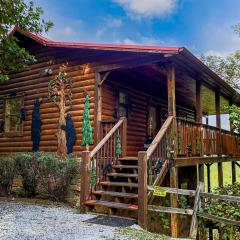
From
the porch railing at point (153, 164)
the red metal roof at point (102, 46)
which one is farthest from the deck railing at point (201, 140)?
the red metal roof at point (102, 46)

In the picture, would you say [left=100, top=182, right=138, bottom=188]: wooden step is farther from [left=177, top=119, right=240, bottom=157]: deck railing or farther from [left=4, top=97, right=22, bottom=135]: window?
[left=4, top=97, right=22, bottom=135]: window

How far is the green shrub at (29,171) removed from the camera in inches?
406

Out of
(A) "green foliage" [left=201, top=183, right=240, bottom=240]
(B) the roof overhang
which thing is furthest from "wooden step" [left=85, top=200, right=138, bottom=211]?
(B) the roof overhang

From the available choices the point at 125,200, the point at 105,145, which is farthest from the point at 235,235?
the point at 105,145

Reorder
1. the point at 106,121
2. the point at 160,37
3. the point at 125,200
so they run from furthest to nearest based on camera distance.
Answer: the point at 160,37, the point at 106,121, the point at 125,200

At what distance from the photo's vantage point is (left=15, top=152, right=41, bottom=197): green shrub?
10312 mm

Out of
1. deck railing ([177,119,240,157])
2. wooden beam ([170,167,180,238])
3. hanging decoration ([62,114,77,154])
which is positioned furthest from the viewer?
hanging decoration ([62,114,77,154])

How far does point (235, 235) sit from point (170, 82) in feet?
14.9

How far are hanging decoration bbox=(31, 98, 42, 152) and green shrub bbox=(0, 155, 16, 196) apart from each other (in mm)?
1732

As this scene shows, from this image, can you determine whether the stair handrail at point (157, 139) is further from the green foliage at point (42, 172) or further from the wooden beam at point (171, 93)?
the green foliage at point (42, 172)

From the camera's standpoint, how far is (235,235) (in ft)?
29.5

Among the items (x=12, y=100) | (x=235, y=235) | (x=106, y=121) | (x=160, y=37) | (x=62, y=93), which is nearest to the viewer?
(x=235, y=235)

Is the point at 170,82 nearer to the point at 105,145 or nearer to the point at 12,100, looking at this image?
the point at 105,145

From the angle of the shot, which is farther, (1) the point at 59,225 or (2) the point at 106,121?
(2) the point at 106,121
